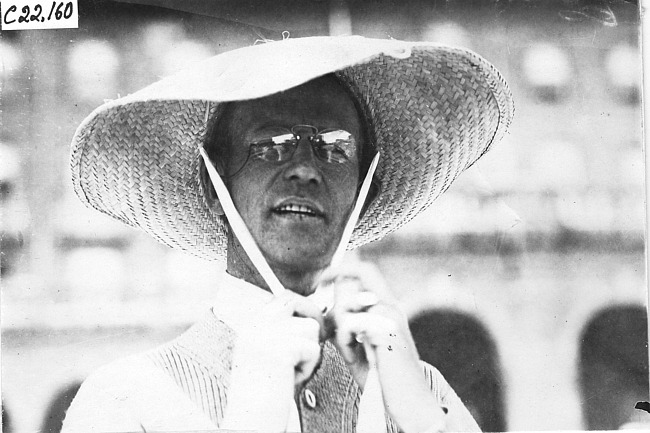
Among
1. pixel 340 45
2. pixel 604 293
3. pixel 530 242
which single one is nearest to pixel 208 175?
pixel 340 45

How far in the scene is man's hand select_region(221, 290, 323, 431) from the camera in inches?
109

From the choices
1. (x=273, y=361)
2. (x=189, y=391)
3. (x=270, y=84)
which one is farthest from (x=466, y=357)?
(x=270, y=84)

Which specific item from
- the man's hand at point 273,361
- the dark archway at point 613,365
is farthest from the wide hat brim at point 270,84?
the dark archway at point 613,365

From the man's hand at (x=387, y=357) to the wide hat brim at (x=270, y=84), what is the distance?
318 mm

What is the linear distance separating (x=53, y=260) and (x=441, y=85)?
61.9 inches

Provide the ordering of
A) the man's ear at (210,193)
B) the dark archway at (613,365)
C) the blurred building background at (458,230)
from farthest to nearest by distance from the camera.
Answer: the dark archway at (613,365)
the blurred building background at (458,230)
the man's ear at (210,193)

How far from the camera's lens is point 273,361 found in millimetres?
2820

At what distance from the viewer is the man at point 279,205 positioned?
280 centimetres

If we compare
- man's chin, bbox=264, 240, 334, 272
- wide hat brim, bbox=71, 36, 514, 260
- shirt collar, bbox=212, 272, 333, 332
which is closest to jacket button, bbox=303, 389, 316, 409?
shirt collar, bbox=212, 272, 333, 332

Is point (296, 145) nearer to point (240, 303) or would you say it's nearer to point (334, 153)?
point (334, 153)

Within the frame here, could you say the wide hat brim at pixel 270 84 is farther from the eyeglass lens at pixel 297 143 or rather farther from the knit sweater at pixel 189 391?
the knit sweater at pixel 189 391

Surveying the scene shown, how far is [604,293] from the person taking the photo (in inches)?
127

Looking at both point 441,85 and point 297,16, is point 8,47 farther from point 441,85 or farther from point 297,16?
point 441,85

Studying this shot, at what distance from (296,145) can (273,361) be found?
29.0 inches
